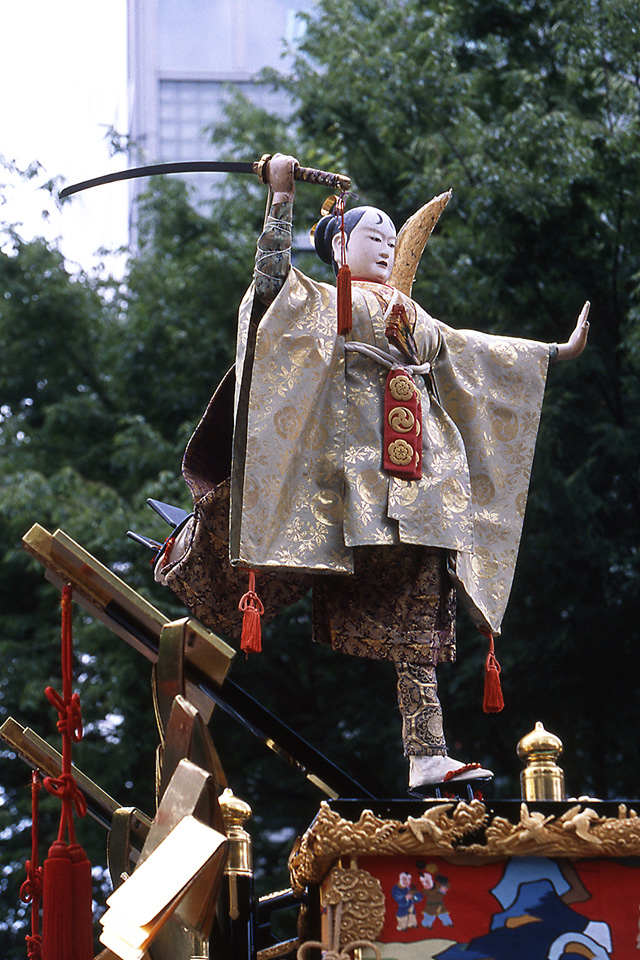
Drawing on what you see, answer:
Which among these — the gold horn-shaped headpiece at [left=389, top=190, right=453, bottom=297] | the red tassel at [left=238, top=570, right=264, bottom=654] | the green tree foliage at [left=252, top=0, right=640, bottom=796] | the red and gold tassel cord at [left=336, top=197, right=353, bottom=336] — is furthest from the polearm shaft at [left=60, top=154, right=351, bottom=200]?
the green tree foliage at [left=252, top=0, right=640, bottom=796]

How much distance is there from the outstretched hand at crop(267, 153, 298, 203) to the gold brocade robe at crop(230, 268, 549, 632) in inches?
9.8

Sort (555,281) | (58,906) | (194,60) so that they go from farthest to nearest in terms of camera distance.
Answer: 1. (194,60)
2. (555,281)
3. (58,906)

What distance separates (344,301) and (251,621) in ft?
2.83

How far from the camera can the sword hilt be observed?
3.15m

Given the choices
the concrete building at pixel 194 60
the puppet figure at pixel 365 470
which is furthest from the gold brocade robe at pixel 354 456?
the concrete building at pixel 194 60

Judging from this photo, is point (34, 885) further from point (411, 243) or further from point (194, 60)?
point (194, 60)

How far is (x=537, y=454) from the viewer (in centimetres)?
850

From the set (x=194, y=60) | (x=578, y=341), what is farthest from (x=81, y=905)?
(x=194, y=60)

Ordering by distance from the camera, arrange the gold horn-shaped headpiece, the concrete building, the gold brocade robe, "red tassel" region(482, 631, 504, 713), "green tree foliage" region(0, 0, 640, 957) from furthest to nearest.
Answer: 1. the concrete building
2. "green tree foliage" region(0, 0, 640, 957)
3. the gold horn-shaped headpiece
4. "red tassel" region(482, 631, 504, 713)
5. the gold brocade robe

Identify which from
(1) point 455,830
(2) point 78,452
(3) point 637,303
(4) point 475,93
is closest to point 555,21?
(4) point 475,93

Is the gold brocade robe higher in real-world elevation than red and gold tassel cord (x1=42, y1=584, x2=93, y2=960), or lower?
higher

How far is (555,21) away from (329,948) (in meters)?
7.96

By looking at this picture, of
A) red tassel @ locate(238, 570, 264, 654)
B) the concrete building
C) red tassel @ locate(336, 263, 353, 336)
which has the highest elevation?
the concrete building

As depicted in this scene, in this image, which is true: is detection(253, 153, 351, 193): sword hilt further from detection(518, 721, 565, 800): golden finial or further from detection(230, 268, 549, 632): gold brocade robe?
detection(518, 721, 565, 800): golden finial
